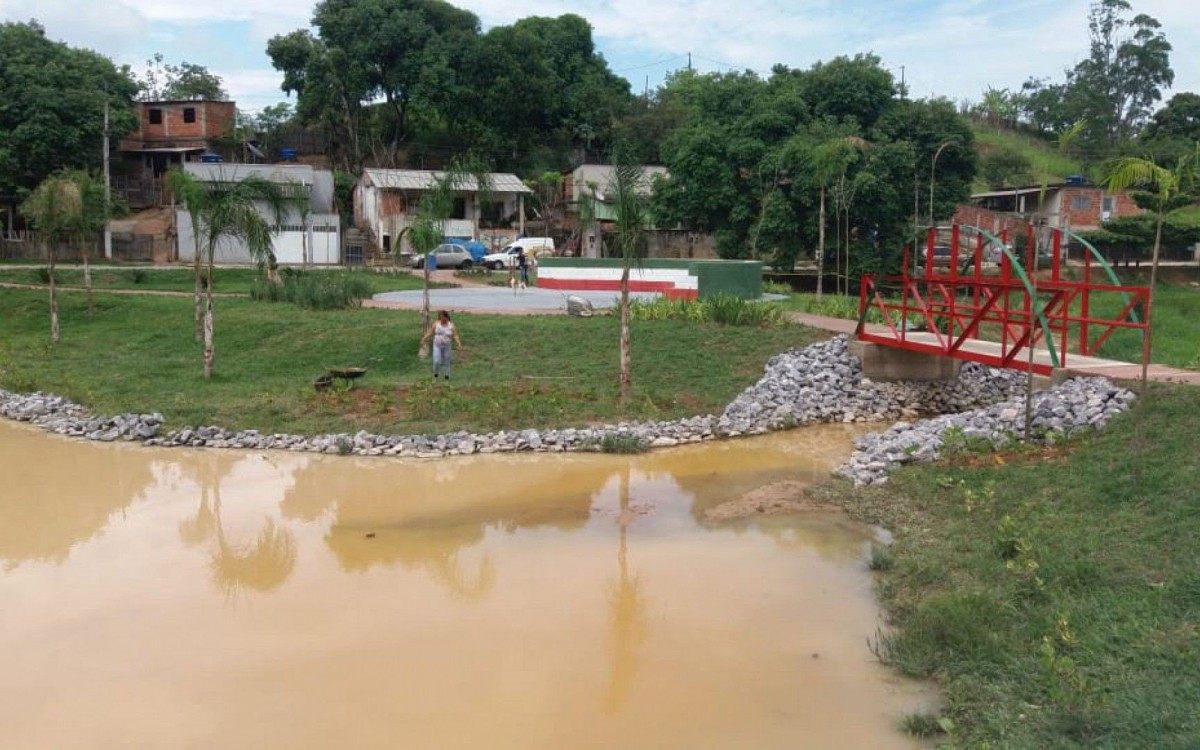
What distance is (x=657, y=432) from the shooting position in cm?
1636

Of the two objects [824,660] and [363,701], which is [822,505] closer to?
[824,660]

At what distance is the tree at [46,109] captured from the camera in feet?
132

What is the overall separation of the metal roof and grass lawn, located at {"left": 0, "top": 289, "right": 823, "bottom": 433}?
20615 millimetres

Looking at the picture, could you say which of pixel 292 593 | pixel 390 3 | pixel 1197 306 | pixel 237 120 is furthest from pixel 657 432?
pixel 237 120

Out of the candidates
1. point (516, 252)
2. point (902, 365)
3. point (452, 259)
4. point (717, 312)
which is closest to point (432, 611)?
point (902, 365)

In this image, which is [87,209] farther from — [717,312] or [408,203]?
[408,203]

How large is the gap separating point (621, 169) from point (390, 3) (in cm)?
3700

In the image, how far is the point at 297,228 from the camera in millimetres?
44219

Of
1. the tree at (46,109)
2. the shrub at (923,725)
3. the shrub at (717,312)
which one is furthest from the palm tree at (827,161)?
the tree at (46,109)

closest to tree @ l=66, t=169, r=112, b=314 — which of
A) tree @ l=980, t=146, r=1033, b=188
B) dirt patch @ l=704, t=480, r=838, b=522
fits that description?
dirt patch @ l=704, t=480, r=838, b=522

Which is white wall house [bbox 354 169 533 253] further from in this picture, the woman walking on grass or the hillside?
the woman walking on grass

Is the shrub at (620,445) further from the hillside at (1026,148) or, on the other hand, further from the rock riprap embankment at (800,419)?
the hillside at (1026,148)

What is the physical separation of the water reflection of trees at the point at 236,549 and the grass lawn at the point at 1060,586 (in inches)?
246

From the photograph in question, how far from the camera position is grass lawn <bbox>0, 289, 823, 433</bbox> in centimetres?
1709
